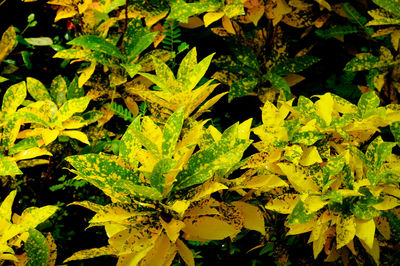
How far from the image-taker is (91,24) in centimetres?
192

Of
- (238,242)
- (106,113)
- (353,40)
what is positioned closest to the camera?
(238,242)

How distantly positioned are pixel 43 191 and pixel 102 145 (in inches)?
12.9

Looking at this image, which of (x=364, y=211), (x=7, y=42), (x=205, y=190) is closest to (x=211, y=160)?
(x=205, y=190)

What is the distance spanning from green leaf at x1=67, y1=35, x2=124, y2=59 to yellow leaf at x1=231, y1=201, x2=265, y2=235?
0.85 meters

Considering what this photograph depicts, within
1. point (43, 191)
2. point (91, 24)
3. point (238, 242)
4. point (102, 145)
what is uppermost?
point (91, 24)

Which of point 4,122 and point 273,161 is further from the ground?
point 4,122

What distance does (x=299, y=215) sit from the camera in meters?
1.23

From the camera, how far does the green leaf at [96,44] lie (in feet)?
5.47

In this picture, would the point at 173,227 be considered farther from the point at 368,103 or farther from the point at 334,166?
the point at 368,103

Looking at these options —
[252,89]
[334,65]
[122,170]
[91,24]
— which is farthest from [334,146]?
[91,24]

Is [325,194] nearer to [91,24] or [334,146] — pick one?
[334,146]

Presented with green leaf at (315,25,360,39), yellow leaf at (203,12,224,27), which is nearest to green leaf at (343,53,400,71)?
green leaf at (315,25,360,39)

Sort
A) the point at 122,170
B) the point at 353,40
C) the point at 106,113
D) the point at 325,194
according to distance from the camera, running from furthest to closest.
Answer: the point at 353,40 < the point at 106,113 < the point at 325,194 < the point at 122,170

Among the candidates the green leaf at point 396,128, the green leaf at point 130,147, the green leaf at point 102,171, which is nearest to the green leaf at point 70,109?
the green leaf at point 130,147
